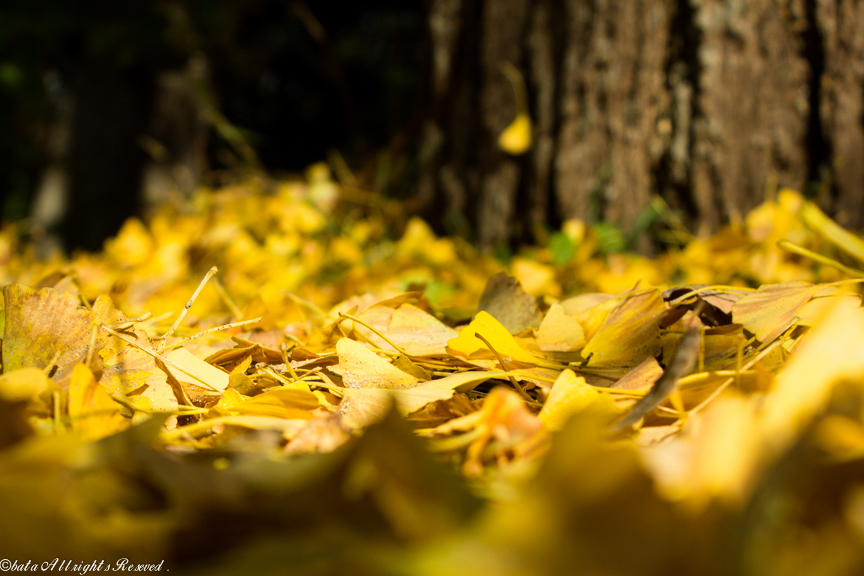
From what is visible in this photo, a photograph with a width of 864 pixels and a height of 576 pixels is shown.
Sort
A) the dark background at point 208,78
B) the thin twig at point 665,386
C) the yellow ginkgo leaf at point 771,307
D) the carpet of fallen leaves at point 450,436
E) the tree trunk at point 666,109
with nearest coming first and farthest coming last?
the carpet of fallen leaves at point 450,436 < the thin twig at point 665,386 < the yellow ginkgo leaf at point 771,307 < the tree trunk at point 666,109 < the dark background at point 208,78

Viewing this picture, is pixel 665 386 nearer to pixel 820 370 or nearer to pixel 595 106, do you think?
pixel 820 370

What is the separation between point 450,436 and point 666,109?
3.10 ft

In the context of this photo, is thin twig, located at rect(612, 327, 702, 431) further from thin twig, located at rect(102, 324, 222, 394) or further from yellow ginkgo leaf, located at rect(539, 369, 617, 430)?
thin twig, located at rect(102, 324, 222, 394)

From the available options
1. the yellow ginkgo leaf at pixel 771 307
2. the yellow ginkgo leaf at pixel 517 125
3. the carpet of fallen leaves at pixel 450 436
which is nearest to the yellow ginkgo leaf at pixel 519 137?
the yellow ginkgo leaf at pixel 517 125

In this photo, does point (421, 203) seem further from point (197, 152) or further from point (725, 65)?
point (197, 152)

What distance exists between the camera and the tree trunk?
1.02 m

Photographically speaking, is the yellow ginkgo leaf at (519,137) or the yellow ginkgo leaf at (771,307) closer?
the yellow ginkgo leaf at (771,307)

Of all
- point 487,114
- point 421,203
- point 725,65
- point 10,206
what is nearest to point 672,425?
point 725,65

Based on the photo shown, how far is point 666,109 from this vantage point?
3.59 feet

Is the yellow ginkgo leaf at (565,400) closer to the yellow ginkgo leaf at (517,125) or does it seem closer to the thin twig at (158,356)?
the thin twig at (158,356)

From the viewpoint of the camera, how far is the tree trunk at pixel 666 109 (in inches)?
40.2

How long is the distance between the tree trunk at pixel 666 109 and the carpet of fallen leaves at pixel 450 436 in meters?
0.41

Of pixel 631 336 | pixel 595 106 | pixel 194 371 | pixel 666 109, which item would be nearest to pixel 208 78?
pixel 595 106

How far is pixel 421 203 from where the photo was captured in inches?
58.3
